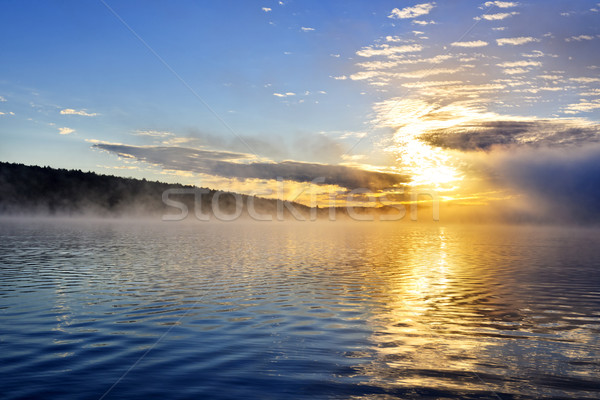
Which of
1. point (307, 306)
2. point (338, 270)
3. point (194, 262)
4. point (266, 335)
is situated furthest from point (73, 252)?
point (266, 335)

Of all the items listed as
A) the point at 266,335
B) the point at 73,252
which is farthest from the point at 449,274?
the point at 73,252

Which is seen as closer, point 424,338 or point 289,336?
point 289,336

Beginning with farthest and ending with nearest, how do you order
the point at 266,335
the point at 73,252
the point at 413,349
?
1. the point at 73,252
2. the point at 266,335
3. the point at 413,349

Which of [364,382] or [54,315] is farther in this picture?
[54,315]

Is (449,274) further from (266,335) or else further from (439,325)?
(266,335)

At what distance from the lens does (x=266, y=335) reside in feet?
56.5

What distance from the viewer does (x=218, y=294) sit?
2570 cm

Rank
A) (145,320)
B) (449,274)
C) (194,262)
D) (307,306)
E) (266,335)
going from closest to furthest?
1. (266,335)
2. (145,320)
3. (307,306)
4. (449,274)
5. (194,262)

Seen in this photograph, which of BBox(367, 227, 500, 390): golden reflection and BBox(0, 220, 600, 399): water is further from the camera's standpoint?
BBox(367, 227, 500, 390): golden reflection

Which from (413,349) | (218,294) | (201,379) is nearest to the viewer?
(201,379)

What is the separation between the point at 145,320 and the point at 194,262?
A: 906 inches

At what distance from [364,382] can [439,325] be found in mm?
8297

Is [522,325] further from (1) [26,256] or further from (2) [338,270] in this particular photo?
(1) [26,256]

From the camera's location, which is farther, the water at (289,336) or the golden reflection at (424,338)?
Result: the golden reflection at (424,338)
